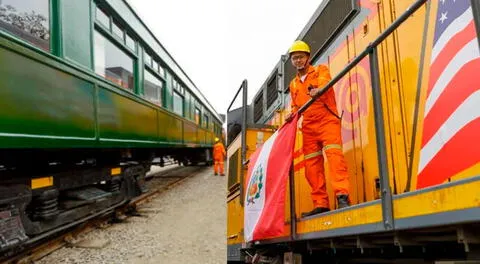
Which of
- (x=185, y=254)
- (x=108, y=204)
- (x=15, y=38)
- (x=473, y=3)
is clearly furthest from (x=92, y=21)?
(x=473, y=3)

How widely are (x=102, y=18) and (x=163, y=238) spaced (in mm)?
3480

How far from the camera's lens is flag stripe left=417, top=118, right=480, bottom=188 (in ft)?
6.35

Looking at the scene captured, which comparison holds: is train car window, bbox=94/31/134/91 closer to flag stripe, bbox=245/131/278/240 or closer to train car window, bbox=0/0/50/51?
train car window, bbox=0/0/50/51

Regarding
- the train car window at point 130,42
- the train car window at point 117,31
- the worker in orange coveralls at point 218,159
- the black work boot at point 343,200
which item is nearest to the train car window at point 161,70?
the train car window at point 130,42

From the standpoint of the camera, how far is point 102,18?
6.49m

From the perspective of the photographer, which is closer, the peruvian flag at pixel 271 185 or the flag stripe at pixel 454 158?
the flag stripe at pixel 454 158

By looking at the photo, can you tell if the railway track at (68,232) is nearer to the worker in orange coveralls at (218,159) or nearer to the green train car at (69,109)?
the green train car at (69,109)

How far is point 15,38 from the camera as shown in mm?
4203

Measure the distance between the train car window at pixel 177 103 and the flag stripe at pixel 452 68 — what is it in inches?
371

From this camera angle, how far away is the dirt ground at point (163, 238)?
5.74m

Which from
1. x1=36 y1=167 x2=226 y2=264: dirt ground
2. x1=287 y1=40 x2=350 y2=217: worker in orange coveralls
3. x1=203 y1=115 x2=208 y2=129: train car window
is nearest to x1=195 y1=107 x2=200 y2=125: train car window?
x1=203 y1=115 x2=208 y2=129: train car window

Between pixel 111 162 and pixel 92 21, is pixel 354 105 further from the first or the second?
pixel 111 162

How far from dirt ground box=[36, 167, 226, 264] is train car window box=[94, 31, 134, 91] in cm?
242

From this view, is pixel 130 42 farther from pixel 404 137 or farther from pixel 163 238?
pixel 404 137
